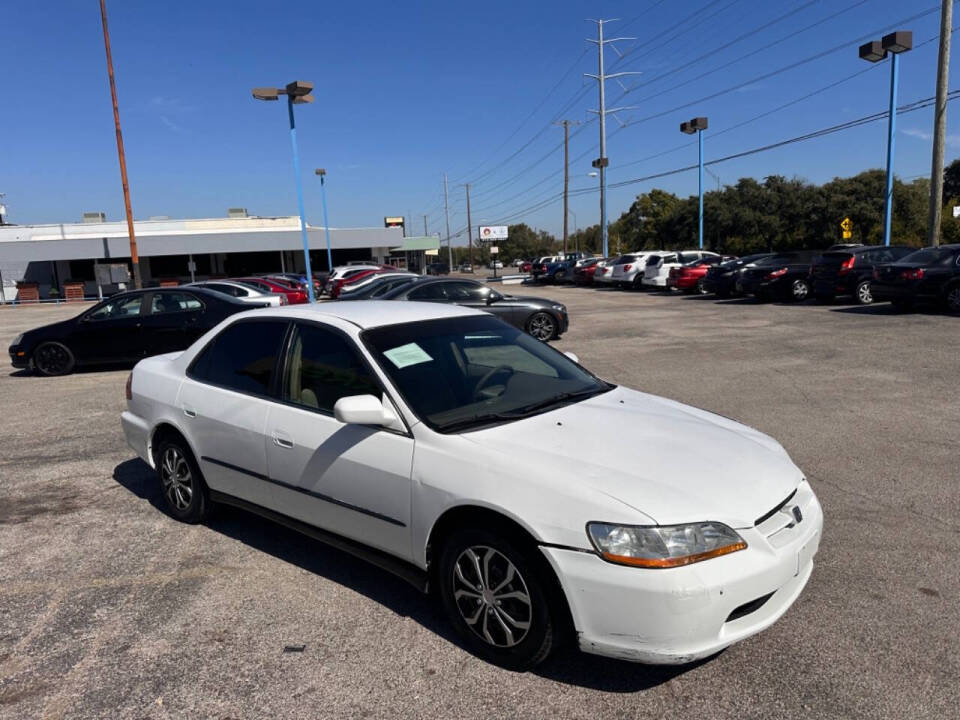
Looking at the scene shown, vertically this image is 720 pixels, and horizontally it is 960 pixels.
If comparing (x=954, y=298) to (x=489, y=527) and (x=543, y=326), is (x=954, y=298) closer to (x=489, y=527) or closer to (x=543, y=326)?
(x=543, y=326)

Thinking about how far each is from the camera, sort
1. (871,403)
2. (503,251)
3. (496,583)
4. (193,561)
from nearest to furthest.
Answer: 1. (496,583)
2. (193,561)
3. (871,403)
4. (503,251)

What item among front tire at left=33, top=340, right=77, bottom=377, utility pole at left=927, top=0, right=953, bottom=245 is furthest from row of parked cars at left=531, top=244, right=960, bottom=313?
front tire at left=33, top=340, right=77, bottom=377

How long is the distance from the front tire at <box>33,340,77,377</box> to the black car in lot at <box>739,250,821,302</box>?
17.7 meters

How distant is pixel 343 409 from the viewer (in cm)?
335

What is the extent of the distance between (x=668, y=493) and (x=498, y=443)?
77 centimetres

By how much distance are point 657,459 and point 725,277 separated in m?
22.2

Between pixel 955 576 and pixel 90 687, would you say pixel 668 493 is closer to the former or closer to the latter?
pixel 955 576

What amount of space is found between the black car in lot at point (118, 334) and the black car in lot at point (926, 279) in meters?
13.8

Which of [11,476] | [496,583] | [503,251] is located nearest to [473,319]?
[496,583]

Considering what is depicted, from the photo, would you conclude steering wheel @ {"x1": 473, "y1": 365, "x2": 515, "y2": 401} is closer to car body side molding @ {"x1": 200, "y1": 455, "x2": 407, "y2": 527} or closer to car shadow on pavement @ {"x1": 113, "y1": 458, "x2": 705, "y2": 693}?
car body side molding @ {"x1": 200, "y1": 455, "x2": 407, "y2": 527}

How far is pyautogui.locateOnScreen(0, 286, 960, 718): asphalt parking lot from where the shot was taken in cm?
289

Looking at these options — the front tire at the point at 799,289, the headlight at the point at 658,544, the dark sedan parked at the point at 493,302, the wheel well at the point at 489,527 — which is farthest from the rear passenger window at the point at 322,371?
the front tire at the point at 799,289

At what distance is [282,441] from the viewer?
3.94 meters

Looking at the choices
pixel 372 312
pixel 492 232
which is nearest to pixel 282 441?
pixel 372 312
